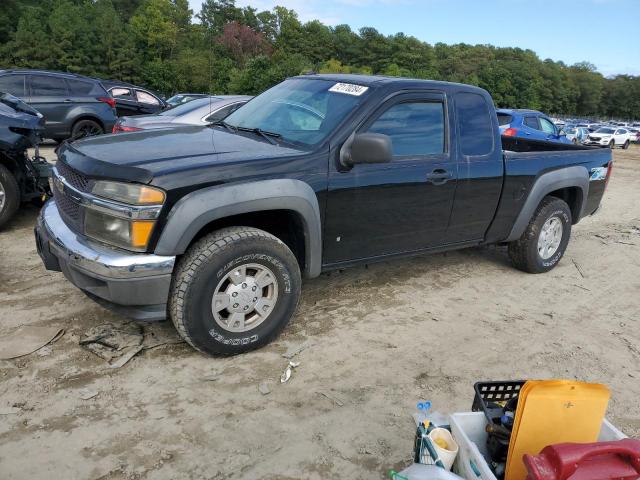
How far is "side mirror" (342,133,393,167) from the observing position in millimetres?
3504

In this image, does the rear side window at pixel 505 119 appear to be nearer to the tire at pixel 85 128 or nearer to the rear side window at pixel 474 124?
the tire at pixel 85 128

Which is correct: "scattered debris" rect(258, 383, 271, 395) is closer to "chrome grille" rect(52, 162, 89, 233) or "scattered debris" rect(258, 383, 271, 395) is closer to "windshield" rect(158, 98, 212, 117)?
"chrome grille" rect(52, 162, 89, 233)

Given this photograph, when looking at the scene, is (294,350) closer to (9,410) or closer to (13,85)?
(9,410)

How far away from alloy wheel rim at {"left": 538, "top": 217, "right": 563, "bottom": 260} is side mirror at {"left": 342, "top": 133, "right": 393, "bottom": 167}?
100 inches

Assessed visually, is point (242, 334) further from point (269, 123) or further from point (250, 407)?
point (269, 123)

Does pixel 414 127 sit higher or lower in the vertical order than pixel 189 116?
higher

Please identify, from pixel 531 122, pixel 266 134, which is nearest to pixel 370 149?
pixel 266 134

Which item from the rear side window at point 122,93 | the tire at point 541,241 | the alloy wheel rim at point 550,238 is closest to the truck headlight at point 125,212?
the tire at point 541,241

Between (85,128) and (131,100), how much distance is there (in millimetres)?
3582

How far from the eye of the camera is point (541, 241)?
214 inches

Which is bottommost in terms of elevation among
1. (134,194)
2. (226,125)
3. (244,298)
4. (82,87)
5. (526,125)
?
(244,298)

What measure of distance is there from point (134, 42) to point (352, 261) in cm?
5202

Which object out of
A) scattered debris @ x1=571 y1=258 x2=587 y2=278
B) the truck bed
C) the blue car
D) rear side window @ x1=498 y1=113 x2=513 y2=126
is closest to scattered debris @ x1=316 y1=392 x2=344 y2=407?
the truck bed

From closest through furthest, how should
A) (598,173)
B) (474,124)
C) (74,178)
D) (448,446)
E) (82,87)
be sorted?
(448,446)
(74,178)
(474,124)
(598,173)
(82,87)
